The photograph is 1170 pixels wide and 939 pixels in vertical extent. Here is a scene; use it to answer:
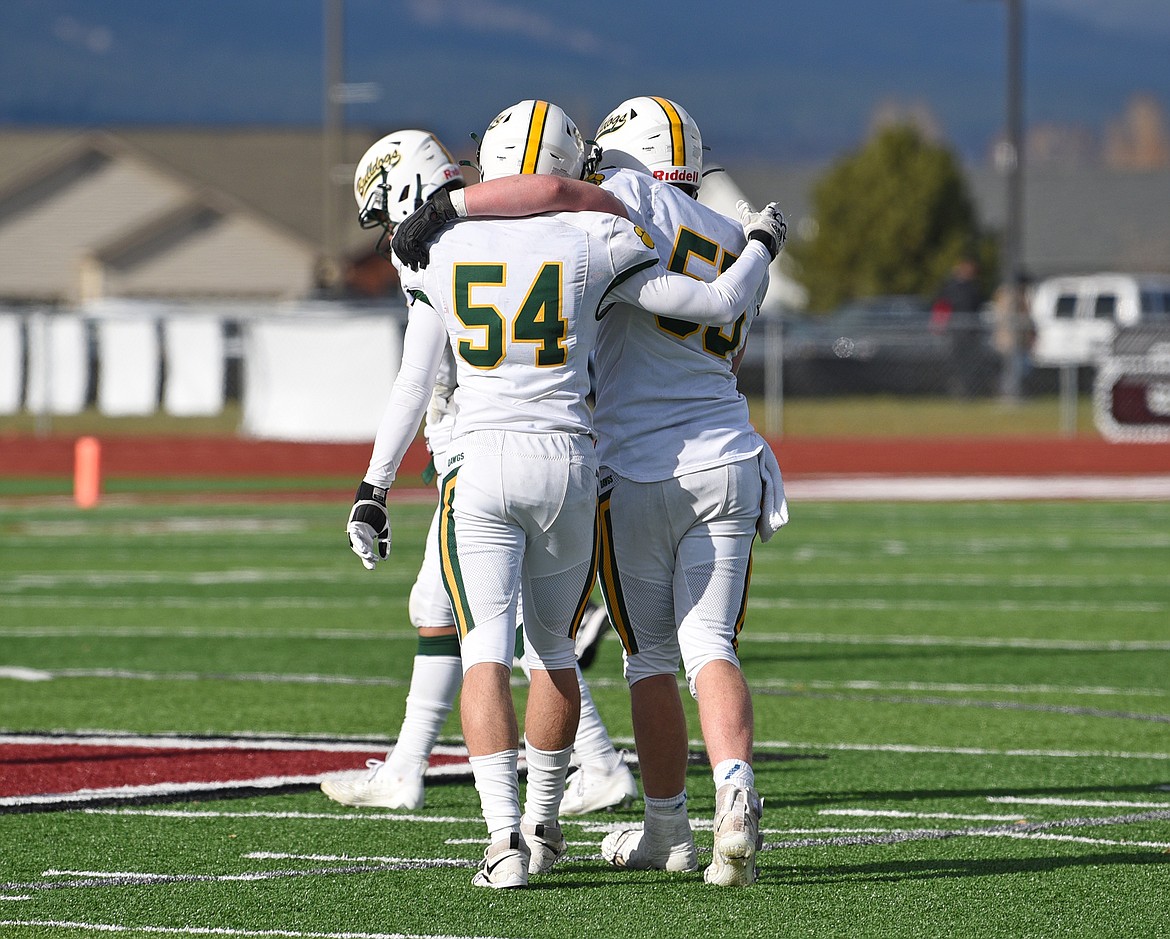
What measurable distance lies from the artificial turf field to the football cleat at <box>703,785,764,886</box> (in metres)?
0.08

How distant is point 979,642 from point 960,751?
3.06m

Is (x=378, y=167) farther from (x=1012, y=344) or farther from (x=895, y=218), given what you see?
(x=895, y=218)

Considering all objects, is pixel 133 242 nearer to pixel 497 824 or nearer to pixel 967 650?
pixel 967 650

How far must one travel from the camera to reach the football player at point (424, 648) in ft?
20.0

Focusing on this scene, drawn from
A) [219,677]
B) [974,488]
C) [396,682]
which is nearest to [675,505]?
[396,682]

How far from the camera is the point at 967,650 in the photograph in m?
9.71

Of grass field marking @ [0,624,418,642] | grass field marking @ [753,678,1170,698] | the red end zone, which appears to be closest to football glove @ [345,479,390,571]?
the red end zone

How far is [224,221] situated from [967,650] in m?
48.7

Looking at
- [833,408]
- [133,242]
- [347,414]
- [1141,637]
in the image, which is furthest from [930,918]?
[133,242]

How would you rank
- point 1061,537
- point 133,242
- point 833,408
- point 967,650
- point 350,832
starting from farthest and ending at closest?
point 133,242 → point 833,408 → point 1061,537 → point 967,650 → point 350,832

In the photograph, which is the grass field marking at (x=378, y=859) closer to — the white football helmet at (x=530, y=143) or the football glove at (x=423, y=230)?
the football glove at (x=423, y=230)

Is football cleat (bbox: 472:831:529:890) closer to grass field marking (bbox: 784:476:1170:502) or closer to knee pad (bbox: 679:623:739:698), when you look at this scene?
knee pad (bbox: 679:623:739:698)

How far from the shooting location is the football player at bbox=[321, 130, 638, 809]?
610cm

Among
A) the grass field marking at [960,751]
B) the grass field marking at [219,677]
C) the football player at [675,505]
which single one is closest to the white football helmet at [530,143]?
the football player at [675,505]
